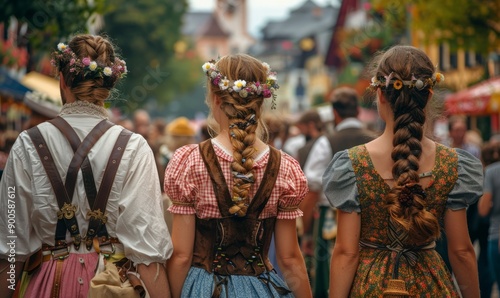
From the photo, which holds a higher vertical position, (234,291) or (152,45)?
(152,45)

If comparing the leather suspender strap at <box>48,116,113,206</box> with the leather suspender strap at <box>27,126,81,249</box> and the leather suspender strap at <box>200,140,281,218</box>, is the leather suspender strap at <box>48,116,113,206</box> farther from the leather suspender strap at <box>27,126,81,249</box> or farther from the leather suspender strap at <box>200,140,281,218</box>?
the leather suspender strap at <box>200,140,281,218</box>

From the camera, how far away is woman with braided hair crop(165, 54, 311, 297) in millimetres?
4809

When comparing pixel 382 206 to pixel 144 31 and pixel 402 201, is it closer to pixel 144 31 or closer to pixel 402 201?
pixel 402 201

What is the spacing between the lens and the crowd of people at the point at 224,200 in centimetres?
471

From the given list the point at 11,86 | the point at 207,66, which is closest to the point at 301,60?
the point at 11,86

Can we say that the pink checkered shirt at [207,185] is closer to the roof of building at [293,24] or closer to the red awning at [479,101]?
the red awning at [479,101]

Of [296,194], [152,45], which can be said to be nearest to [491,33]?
[296,194]

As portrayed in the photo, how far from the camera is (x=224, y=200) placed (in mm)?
4809

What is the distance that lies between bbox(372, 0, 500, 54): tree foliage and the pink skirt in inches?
574

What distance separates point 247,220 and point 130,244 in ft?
1.82

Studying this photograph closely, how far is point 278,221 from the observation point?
16.3 feet

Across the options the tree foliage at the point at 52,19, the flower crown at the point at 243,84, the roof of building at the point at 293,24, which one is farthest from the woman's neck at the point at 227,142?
the roof of building at the point at 293,24

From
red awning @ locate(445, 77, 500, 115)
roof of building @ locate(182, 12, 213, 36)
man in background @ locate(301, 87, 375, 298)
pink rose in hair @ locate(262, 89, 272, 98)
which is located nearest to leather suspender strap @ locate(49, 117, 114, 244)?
pink rose in hair @ locate(262, 89, 272, 98)

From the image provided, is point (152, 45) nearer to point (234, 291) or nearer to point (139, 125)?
point (139, 125)
